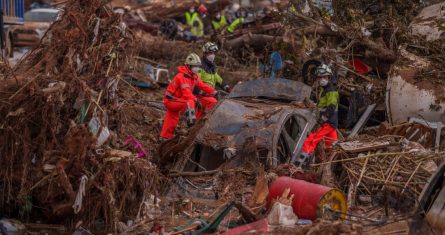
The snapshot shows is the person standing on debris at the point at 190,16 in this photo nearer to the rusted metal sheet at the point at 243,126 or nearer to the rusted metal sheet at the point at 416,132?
the rusted metal sheet at the point at 416,132

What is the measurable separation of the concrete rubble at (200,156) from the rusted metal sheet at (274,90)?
0.05 ft

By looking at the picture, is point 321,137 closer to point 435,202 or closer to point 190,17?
point 435,202

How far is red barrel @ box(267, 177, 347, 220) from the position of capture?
8.23 meters

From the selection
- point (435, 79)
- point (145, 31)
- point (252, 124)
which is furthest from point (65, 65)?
point (145, 31)

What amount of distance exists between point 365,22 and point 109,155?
26.0 feet

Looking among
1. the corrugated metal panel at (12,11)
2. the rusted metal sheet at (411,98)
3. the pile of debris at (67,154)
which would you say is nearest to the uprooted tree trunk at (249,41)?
the rusted metal sheet at (411,98)

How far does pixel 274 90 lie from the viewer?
A: 11.3 m

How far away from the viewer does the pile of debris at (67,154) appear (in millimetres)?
8188

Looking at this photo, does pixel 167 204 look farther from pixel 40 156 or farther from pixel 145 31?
pixel 145 31

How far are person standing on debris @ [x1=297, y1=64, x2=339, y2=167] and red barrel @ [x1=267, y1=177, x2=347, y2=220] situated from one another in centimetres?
194

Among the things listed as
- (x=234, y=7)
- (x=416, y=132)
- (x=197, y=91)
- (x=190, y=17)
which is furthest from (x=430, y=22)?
(x=234, y=7)

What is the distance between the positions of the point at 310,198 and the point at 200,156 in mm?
2241

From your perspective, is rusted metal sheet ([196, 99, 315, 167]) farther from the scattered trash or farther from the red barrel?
the scattered trash

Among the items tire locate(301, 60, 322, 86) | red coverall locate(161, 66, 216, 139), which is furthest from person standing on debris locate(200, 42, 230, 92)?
tire locate(301, 60, 322, 86)
